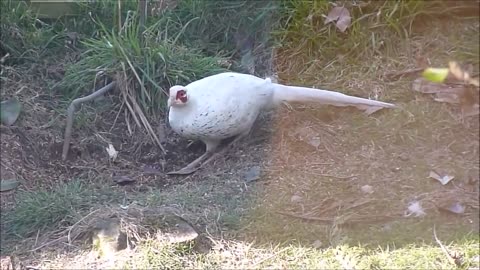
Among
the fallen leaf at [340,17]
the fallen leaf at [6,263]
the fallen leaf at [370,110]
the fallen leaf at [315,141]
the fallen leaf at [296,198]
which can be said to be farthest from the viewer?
the fallen leaf at [340,17]

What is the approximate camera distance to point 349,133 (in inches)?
92.1

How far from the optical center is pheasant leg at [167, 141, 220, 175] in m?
2.26

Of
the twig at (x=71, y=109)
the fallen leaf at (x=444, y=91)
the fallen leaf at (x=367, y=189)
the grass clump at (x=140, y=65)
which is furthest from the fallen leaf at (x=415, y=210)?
the twig at (x=71, y=109)

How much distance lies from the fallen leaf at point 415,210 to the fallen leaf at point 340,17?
95 cm

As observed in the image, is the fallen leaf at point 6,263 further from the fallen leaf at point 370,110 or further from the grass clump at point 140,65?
the fallen leaf at point 370,110

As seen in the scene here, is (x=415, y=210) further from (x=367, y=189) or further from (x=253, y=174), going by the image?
(x=253, y=174)

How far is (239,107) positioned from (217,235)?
487 mm

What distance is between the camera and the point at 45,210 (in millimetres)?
1991

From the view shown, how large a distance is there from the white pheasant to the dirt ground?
0.19ft

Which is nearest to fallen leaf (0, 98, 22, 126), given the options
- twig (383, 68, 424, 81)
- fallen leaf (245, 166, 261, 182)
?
fallen leaf (245, 166, 261, 182)

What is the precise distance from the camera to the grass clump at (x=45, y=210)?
1953mm

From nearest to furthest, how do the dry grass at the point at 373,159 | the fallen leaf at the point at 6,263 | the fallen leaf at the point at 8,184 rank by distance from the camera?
the fallen leaf at the point at 6,263
the dry grass at the point at 373,159
the fallen leaf at the point at 8,184

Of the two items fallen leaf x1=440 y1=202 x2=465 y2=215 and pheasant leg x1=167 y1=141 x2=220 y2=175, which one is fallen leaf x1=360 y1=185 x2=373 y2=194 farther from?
pheasant leg x1=167 y1=141 x2=220 y2=175

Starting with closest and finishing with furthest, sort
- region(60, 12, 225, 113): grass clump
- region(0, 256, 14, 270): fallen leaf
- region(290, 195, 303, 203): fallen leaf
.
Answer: region(0, 256, 14, 270): fallen leaf
region(290, 195, 303, 203): fallen leaf
region(60, 12, 225, 113): grass clump
